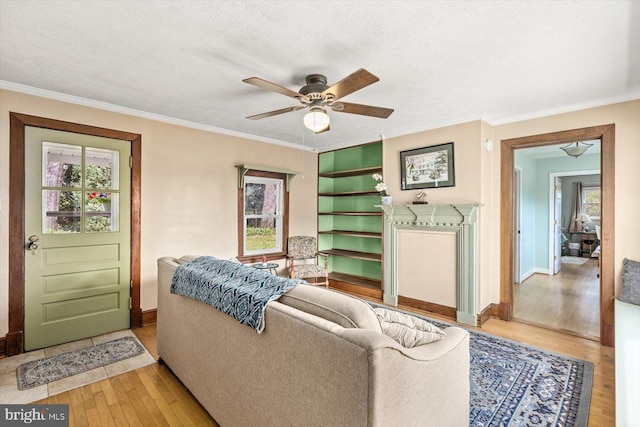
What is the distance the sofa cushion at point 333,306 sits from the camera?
1.23 metres

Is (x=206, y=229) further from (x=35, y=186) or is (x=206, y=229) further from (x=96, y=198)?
(x=35, y=186)

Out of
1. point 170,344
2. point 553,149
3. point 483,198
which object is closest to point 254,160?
point 170,344

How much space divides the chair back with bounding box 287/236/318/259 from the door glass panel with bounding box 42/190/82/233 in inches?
105

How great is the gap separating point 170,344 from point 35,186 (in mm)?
2001

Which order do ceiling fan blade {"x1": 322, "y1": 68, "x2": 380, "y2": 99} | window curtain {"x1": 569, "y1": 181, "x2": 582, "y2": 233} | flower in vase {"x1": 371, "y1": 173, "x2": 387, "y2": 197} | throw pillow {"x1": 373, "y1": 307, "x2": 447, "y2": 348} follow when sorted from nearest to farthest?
1. throw pillow {"x1": 373, "y1": 307, "x2": 447, "y2": 348}
2. ceiling fan blade {"x1": 322, "y1": 68, "x2": 380, "y2": 99}
3. flower in vase {"x1": 371, "y1": 173, "x2": 387, "y2": 197}
4. window curtain {"x1": 569, "y1": 181, "x2": 582, "y2": 233}

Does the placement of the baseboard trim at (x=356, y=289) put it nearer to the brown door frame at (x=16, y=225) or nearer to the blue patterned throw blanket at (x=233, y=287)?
the blue patterned throw blanket at (x=233, y=287)

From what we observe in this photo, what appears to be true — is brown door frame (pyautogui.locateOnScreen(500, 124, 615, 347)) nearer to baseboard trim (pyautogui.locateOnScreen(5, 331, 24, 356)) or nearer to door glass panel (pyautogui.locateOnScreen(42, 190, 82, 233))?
door glass panel (pyautogui.locateOnScreen(42, 190, 82, 233))

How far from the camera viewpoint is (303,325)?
3.94 feet

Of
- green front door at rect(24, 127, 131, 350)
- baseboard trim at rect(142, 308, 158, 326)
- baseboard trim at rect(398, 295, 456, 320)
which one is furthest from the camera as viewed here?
baseboard trim at rect(398, 295, 456, 320)

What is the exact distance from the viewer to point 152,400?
6.90 feet

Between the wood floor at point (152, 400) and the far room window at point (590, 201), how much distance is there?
7697mm

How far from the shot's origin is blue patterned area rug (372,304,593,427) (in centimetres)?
194

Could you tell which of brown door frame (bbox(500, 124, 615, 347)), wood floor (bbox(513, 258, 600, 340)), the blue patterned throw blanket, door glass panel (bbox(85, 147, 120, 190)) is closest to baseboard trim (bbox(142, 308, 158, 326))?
door glass panel (bbox(85, 147, 120, 190))

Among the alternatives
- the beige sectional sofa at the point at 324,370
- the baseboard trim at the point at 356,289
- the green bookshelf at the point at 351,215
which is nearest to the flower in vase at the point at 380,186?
the green bookshelf at the point at 351,215
